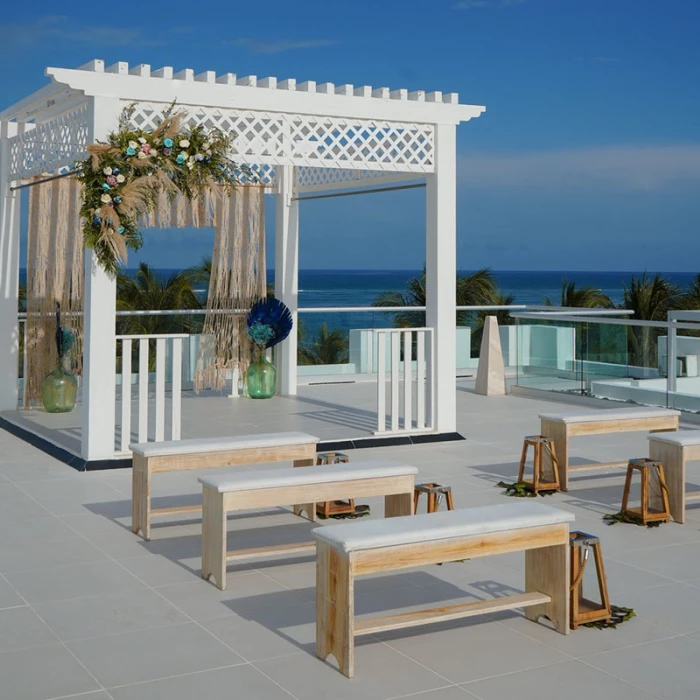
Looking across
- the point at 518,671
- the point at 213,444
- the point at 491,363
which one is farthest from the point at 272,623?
the point at 491,363

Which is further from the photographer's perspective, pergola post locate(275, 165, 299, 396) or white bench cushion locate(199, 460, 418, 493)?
pergola post locate(275, 165, 299, 396)

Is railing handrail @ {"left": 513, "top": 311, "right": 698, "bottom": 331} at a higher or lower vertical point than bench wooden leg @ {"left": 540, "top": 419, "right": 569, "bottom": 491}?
higher

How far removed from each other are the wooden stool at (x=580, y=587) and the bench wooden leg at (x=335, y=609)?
3.24 ft

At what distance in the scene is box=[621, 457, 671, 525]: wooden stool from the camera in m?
6.43

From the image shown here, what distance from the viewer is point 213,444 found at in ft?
20.9

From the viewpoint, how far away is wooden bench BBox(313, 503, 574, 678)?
4.25 metres

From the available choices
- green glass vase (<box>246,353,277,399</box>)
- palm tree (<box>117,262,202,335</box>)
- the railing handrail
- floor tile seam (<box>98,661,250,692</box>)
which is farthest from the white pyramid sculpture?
floor tile seam (<box>98,661,250,692</box>)

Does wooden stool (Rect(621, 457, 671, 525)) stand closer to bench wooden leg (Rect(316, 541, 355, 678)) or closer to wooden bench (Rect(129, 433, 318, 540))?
wooden bench (Rect(129, 433, 318, 540))

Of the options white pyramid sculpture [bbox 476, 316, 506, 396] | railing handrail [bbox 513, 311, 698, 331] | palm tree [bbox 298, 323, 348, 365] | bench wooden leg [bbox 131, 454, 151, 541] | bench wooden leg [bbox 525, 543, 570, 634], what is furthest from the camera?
palm tree [bbox 298, 323, 348, 365]

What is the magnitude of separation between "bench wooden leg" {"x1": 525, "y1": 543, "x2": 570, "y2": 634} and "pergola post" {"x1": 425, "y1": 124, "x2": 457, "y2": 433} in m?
4.60

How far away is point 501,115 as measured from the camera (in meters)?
53.3

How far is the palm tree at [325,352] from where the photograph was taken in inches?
774

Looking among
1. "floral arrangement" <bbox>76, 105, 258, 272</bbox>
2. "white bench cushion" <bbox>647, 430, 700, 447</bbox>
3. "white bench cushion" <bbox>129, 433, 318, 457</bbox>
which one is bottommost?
"white bench cushion" <bbox>129, 433, 318, 457</bbox>

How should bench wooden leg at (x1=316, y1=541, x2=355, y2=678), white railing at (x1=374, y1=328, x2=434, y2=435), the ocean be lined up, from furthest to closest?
the ocean < white railing at (x1=374, y1=328, x2=434, y2=435) < bench wooden leg at (x1=316, y1=541, x2=355, y2=678)
